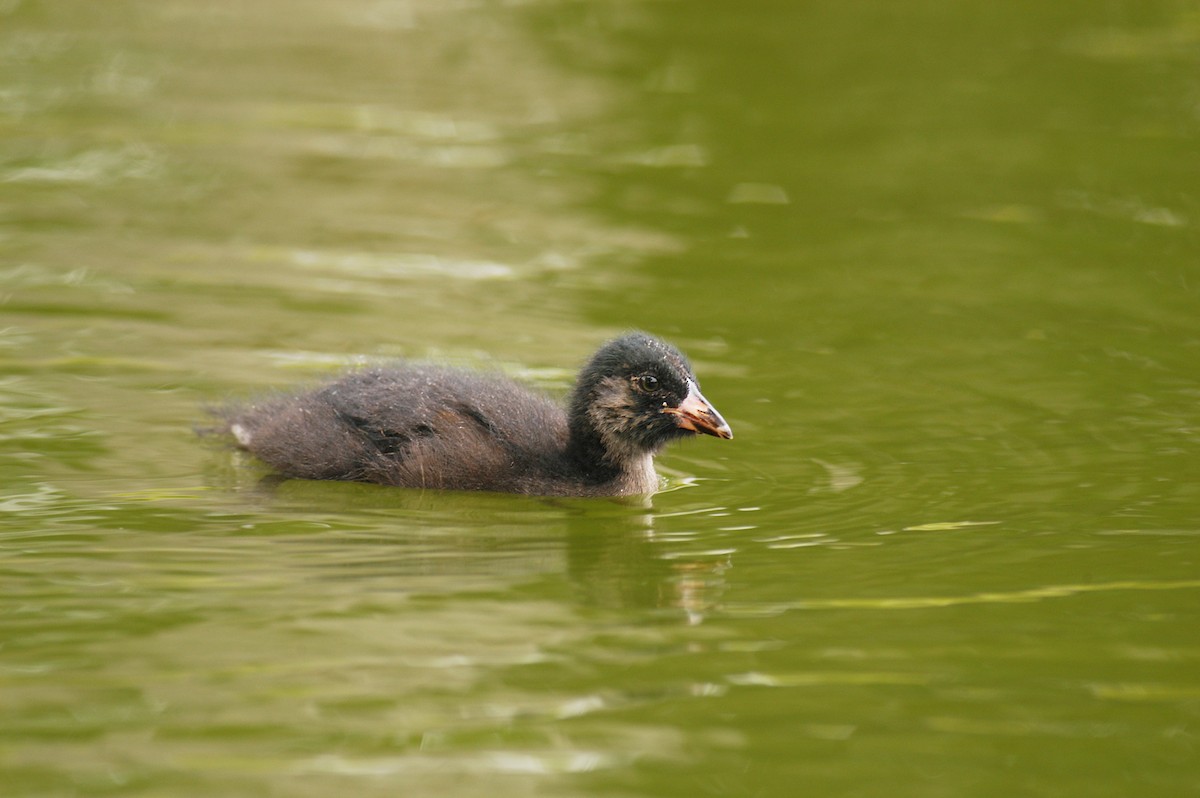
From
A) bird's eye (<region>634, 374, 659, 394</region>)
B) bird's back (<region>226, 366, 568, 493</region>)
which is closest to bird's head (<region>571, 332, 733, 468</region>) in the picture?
bird's eye (<region>634, 374, 659, 394</region>)

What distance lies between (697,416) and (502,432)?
881 millimetres

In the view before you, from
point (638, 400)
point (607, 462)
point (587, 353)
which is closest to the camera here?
point (638, 400)

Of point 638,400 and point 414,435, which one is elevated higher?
point 638,400

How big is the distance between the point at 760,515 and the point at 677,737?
2.43m

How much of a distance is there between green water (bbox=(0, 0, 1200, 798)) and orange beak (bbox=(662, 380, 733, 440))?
10.5 inches

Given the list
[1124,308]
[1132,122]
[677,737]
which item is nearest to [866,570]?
[677,737]

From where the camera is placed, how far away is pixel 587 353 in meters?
10.4

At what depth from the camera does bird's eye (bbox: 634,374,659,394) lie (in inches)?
332

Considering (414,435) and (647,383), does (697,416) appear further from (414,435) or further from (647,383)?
(414,435)

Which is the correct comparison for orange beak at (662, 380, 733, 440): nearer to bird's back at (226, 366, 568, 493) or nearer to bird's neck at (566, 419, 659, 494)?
bird's neck at (566, 419, 659, 494)

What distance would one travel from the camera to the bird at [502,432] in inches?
330

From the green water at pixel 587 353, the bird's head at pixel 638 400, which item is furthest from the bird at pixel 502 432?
the green water at pixel 587 353

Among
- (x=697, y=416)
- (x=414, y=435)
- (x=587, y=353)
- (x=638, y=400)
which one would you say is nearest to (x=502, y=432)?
(x=414, y=435)

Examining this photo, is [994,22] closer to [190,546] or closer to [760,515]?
[760,515]
